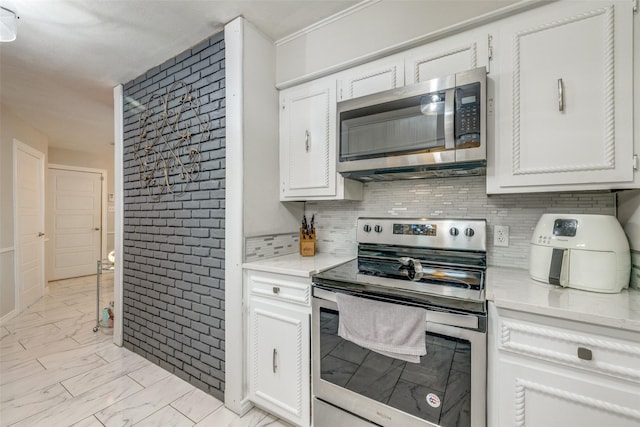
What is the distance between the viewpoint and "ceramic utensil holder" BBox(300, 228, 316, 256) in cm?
204

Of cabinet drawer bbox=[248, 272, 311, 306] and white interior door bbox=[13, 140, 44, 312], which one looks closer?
cabinet drawer bbox=[248, 272, 311, 306]

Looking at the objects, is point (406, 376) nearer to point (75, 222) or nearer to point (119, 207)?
point (119, 207)

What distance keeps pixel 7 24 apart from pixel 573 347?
2919 mm

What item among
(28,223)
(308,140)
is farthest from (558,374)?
(28,223)

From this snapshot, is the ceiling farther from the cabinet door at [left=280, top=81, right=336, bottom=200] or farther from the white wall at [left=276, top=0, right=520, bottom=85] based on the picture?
the cabinet door at [left=280, top=81, right=336, bottom=200]

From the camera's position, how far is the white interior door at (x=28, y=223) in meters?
3.43

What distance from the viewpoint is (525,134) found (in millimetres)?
1283

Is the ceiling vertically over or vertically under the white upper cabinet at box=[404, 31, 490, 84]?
over

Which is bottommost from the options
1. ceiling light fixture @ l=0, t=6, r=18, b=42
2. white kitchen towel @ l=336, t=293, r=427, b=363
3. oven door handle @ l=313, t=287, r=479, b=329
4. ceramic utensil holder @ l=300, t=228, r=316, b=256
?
white kitchen towel @ l=336, t=293, r=427, b=363

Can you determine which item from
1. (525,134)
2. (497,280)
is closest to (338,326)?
(497,280)

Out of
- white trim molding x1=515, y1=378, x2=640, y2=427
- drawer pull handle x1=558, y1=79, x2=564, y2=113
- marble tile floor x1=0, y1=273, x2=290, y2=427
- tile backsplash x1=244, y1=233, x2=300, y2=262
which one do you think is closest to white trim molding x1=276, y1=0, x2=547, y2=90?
drawer pull handle x1=558, y1=79, x2=564, y2=113

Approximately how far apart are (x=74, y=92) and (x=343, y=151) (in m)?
2.93

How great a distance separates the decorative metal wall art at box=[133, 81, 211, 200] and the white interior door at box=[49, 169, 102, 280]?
3980 mm

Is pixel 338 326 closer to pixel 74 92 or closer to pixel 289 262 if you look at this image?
pixel 289 262
